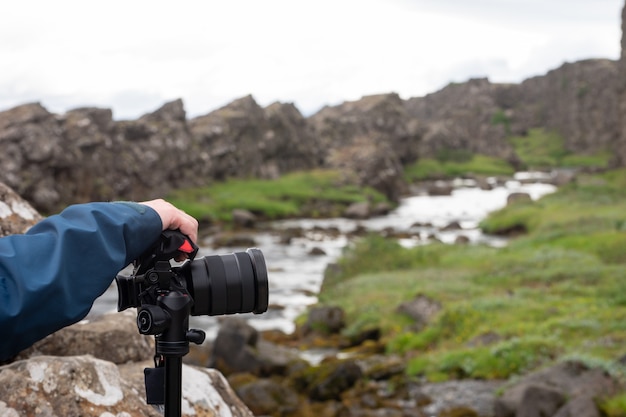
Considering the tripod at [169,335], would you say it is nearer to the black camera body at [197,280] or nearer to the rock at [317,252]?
the black camera body at [197,280]

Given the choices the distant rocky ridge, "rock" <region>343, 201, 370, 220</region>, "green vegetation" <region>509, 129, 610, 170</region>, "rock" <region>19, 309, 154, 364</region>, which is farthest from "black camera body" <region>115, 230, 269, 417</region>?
"green vegetation" <region>509, 129, 610, 170</region>

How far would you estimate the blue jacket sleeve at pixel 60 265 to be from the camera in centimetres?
319

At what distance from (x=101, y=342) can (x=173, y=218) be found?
2.91m

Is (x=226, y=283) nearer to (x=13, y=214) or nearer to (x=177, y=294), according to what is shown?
(x=177, y=294)

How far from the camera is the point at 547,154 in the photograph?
548ft

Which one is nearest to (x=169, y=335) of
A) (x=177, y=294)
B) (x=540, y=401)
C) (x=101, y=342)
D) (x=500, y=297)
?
(x=177, y=294)

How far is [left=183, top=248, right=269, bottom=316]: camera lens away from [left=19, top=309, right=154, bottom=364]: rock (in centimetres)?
258

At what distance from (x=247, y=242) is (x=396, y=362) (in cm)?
3286

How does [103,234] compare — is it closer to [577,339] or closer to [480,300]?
[577,339]

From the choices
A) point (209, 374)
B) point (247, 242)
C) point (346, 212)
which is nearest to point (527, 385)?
point (209, 374)

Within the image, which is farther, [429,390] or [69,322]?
[429,390]

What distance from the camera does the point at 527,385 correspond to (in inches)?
571

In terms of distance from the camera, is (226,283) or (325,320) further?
(325,320)

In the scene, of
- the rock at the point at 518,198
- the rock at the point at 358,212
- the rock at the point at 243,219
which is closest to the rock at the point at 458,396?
the rock at the point at 243,219
